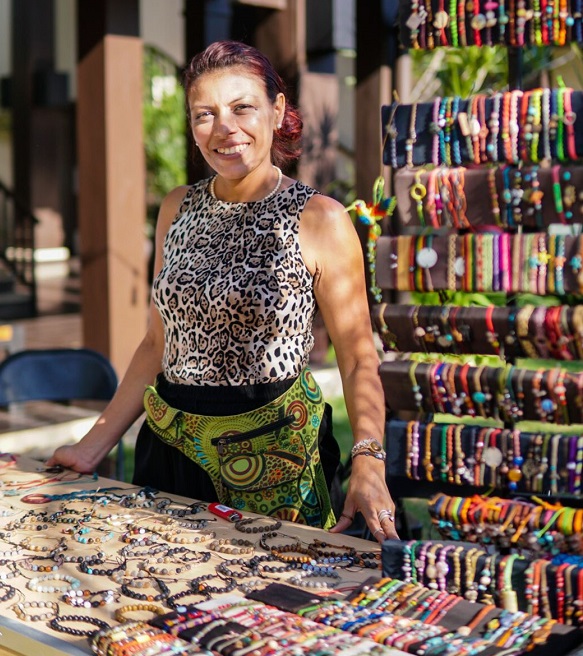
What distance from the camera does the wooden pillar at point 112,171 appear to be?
543cm

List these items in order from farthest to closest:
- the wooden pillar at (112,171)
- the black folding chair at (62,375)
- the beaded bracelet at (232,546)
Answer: the wooden pillar at (112,171)
the black folding chair at (62,375)
the beaded bracelet at (232,546)

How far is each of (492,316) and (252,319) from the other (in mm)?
873

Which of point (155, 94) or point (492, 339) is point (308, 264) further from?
point (155, 94)

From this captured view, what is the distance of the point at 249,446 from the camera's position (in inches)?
95.0

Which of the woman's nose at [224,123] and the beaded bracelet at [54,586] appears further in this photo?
the woman's nose at [224,123]

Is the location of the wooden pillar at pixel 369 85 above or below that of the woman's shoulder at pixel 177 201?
above

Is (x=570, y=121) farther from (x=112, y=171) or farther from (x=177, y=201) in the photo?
(x=112, y=171)

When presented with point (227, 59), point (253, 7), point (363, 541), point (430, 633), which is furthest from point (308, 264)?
point (253, 7)

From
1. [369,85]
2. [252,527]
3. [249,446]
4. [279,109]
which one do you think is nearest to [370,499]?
[252,527]

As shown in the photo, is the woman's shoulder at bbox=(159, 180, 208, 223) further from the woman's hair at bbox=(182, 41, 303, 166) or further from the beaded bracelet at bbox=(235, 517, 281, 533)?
the beaded bracelet at bbox=(235, 517, 281, 533)

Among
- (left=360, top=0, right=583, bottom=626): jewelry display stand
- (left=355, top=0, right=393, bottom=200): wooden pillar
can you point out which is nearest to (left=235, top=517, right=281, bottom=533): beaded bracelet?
(left=360, top=0, right=583, bottom=626): jewelry display stand

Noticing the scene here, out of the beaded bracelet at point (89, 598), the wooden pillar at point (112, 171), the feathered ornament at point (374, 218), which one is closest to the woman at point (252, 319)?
the feathered ornament at point (374, 218)

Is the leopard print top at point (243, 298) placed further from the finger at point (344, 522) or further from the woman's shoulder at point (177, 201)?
the finger at point (344, 522)

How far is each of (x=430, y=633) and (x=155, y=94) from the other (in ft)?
36.1
